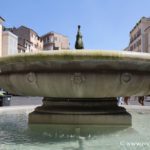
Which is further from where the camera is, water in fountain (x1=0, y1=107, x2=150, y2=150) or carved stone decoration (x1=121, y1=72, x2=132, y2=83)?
carved stone decoration (x1=121, y1=72, x2=132, y2=83)

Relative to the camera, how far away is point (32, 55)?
527 centimetres

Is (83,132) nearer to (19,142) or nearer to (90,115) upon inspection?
(90,115)

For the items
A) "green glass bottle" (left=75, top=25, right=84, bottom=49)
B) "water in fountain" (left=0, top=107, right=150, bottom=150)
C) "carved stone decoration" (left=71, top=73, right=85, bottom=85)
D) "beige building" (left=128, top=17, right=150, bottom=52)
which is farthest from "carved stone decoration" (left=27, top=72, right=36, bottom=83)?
"beige building" (left=128, top=17, right=150, bottom=52)

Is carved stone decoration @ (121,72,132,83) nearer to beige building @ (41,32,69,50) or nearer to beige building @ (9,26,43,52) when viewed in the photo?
beige building @ (9,26,43,52)

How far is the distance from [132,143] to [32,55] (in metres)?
1.69

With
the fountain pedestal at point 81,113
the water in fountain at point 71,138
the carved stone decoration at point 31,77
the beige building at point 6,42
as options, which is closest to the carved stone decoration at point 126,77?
the water in fountain at point 71,138

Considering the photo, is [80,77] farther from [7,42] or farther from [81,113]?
[7,42]

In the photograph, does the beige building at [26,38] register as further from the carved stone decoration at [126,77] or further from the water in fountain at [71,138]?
the carved stone decoration at [126,77]

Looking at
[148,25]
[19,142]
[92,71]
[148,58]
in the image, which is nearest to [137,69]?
[148,58]

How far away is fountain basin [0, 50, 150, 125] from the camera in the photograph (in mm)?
5215

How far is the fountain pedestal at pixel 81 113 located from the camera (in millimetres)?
6172

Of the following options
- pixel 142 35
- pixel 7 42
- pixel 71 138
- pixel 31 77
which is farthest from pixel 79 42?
pixel 142 35

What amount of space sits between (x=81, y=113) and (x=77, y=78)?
2.99 feet

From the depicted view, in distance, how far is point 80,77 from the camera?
18.0 feet
